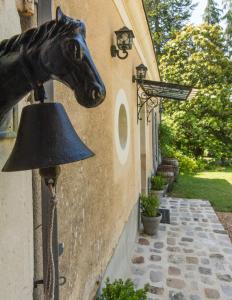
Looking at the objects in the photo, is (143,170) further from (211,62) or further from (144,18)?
(211,62)

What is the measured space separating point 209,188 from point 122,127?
6562 mm

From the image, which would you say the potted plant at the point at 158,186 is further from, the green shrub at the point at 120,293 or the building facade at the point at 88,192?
Result: the green shrub at the point at 120,293

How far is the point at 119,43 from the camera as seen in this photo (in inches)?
126

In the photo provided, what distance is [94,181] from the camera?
2408mm

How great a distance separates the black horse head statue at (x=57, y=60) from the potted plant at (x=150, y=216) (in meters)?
4.55

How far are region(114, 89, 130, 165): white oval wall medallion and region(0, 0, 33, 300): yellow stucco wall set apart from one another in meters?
2.24

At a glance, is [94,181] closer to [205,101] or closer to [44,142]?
[44,142]

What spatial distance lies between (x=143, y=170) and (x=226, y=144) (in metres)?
10.5

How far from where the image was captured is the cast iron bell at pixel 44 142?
790mm

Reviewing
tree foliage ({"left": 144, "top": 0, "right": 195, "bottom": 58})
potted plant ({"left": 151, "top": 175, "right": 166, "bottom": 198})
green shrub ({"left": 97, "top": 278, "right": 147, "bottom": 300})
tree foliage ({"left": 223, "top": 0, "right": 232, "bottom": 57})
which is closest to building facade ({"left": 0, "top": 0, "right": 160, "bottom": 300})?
green shrub ({"left": 97, "top": 278, "right": 147, "bottom": 300})

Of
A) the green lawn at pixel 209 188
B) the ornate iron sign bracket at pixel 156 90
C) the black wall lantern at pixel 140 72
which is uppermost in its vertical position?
A: the black wall lantern at pixel 140 72

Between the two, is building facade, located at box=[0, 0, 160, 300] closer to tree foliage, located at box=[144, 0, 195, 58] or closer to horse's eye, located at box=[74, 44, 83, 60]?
horse's eye, located at box=[74, 44, 83, 60]

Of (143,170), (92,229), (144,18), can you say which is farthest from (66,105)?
(143,170)

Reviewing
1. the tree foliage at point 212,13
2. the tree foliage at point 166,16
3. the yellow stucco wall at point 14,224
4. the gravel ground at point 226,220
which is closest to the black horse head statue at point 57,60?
the yellow stucco wall at point 14,224
